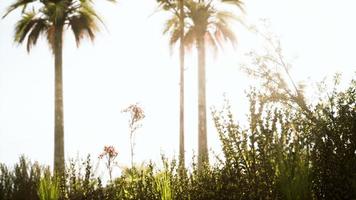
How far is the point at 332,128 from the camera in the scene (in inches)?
212

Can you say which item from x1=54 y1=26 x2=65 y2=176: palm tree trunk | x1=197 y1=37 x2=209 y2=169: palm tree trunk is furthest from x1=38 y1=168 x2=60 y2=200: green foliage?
x1=197 y1=37 x2=209 y2=169: palm tree trunk

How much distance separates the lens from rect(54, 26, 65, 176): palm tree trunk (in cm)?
1491

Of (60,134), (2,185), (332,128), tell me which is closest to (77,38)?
(60,134)

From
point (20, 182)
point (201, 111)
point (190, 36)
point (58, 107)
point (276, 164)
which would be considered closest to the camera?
point (276, 164)

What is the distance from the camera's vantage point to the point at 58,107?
50.3ft

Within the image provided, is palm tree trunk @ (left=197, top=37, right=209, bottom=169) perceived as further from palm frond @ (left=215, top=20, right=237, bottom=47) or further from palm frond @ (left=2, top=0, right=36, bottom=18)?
palm frond @ (left=2, top=0, right=36, bottom=18)

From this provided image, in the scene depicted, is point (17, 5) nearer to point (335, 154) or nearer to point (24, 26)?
point (24, 26)

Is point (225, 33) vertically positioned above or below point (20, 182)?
above

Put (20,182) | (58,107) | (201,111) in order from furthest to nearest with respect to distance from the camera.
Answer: (201,111), (58,107), (20,182)

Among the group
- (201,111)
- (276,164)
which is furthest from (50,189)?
(201,111)

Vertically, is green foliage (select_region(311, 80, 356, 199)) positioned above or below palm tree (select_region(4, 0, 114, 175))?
below

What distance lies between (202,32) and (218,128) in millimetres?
12101

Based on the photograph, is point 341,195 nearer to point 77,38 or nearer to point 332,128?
point 332,128

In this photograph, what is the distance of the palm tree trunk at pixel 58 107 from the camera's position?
48.9ft
